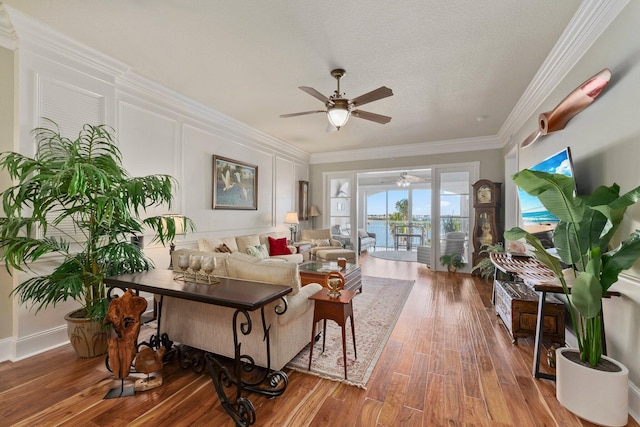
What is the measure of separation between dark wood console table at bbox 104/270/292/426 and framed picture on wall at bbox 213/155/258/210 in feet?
7.99

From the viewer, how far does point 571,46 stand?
2.45 meters

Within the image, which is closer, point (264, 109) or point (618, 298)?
point (618, 298)

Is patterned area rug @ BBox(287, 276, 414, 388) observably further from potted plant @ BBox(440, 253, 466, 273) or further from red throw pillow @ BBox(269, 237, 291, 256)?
potted plant @ BBox(440, 253, 466, 273)

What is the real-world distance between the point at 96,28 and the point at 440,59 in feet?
10.7

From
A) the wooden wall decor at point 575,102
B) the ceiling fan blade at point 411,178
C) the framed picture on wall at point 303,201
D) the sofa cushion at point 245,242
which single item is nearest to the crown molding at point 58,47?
the sofa cushion at point 245,242

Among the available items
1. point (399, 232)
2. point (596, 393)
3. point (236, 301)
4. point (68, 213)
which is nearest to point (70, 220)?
point (68, 213)

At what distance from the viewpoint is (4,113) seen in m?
2.37

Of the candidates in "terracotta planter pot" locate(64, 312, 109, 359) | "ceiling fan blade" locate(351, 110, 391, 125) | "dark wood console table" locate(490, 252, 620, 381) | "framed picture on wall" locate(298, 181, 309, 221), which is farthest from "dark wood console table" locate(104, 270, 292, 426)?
"framed picture on wall" locate(298, 181, 309, 221)

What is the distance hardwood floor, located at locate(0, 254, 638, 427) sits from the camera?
1.71m

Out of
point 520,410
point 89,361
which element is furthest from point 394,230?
point 89,361

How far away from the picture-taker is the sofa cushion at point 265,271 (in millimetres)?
2092

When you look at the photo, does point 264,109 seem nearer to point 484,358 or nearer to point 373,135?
point 373,135

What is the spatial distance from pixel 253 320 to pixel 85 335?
1594 millimetres

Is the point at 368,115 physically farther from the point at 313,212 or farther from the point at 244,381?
the point at 313,212
